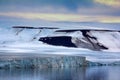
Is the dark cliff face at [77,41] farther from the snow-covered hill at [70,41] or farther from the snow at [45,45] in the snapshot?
the snow at [45,45]

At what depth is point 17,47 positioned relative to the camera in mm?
15414

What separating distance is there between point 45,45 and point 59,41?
434 mm

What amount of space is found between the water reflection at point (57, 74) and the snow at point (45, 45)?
3.43ft

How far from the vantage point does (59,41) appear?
51.7 ft

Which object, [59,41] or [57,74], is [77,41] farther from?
[57,74]

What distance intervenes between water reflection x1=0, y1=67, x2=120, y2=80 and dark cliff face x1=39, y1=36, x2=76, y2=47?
1.05 m

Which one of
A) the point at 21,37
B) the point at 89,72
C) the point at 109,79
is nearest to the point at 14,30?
the point at 21,37

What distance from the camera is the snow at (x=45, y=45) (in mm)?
15383

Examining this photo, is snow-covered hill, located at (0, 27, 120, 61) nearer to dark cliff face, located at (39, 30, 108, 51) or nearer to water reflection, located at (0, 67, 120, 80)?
dark cliff face, located at (39, 30, 108, 51)

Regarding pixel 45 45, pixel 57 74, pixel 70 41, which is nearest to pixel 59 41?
pixel 70 41

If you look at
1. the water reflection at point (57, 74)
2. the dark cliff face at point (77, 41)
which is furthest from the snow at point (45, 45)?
the water reflection at point (57, 74)

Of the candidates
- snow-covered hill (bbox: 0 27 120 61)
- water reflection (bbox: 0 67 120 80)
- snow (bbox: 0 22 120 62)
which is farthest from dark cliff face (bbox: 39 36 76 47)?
water reflection (bbox: 0 67 120 80)

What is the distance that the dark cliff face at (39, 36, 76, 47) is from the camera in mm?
15672

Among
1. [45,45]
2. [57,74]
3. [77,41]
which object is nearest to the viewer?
[57,74]
